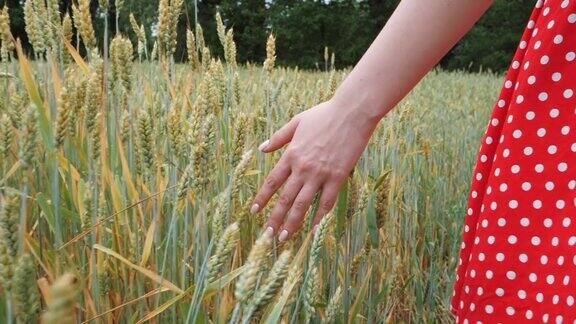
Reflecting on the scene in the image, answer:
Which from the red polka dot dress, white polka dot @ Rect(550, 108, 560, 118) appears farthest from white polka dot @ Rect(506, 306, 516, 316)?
white polka dot @ Rect(550, 108, 560, 118)

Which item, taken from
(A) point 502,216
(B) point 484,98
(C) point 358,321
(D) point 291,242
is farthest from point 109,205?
(B) point 484,98

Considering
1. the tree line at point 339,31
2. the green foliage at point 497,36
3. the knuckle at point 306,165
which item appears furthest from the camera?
the green foliage at point 497,36

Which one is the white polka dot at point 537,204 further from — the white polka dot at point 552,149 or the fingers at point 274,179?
the fingers at point 274,179

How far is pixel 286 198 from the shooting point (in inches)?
28.4

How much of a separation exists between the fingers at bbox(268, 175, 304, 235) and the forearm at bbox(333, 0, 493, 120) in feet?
0.34

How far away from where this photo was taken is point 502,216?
77 centimetres

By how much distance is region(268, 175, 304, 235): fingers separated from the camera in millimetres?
720

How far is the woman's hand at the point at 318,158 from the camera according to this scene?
0.71 metres

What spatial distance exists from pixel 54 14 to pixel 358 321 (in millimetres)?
634

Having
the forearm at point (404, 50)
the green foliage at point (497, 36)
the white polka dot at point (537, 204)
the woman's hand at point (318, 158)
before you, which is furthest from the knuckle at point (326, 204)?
the green foliage at point (497, 36)

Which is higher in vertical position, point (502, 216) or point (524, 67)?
point (524, 67)

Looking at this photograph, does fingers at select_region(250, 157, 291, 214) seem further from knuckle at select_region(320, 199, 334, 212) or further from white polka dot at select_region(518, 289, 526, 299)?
white polka dot at select_region(518, 289, 526, 299)

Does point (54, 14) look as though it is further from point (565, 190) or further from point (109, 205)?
point (565, 190)

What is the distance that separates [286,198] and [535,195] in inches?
11.4
